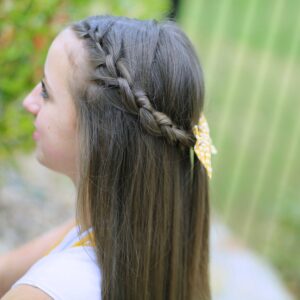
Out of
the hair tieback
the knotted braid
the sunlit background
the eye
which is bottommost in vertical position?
the sunlit background

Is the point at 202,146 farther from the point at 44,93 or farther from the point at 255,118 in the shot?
the point at 255,118

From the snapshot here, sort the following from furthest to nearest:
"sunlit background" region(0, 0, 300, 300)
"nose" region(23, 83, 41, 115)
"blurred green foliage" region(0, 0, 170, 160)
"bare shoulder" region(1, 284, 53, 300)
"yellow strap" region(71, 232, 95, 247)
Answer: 1. "sunlit background" region(0, 0, 300, 300)
2. "blurred green foliage" region(0, 0, 170, 160)
3. "nose" region(23, 83, 41, 115)
4. "yellow strap" region(71, 232, 95, 247)
5. "bare shoulder" region(1, 284, 53, 300)

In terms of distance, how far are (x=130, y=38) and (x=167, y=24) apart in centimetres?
15

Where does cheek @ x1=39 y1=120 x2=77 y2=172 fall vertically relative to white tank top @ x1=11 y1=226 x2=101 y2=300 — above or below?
above

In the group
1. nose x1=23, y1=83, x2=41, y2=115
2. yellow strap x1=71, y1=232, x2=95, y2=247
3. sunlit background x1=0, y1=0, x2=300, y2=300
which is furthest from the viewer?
sunlit background x1=0, y1=0, x2=300, y2=300

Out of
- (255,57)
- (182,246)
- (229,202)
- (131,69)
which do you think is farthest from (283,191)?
(131,69)

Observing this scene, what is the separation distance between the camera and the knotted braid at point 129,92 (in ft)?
4.44

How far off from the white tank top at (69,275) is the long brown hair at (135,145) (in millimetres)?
28

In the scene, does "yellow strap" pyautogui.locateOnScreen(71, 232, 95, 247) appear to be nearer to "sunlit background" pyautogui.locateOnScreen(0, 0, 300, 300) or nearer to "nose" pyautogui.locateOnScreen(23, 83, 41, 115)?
"nose" pyautogui.locateOnScreen(23, 83, 41, 115)

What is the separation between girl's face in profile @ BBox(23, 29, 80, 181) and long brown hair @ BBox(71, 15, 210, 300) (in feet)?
0.13

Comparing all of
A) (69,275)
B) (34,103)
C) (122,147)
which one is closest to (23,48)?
(34,103)

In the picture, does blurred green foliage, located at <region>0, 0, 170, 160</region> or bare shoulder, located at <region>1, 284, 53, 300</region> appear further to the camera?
blurred green foliage, located at <region>0, 0, 170, 160</region>

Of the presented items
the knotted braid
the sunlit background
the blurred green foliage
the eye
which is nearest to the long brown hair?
the knotted braid

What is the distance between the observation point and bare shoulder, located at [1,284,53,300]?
1288 millimetres
